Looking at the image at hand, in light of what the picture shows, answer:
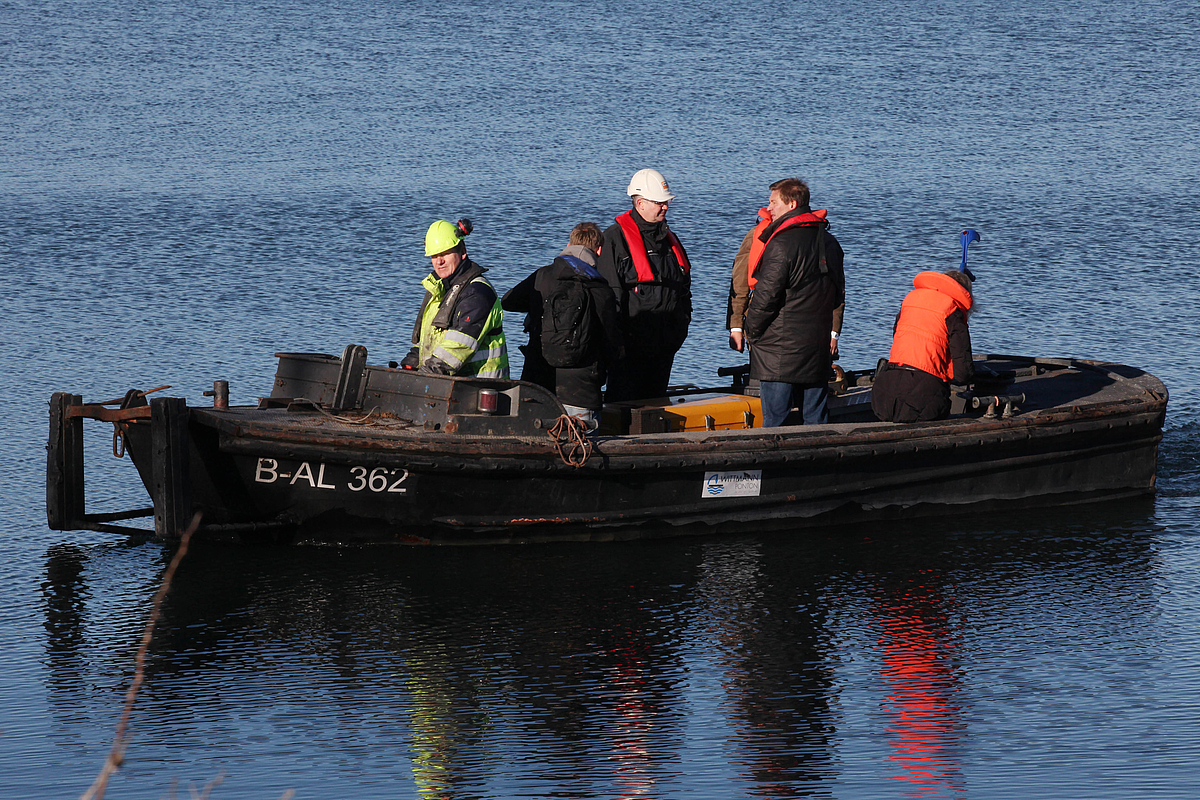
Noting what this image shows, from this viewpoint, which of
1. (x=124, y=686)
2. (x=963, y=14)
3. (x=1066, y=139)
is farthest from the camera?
(x=963, y=14)

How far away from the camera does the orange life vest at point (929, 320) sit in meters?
8.09

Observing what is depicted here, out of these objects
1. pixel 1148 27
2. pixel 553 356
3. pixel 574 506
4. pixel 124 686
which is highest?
pixel 1148 27

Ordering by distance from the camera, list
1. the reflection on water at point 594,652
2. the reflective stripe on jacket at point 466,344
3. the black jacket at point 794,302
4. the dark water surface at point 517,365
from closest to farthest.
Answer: the reflection on water at point 594,652 → the dark water surface at point 517,365 → the reflective stripe on jacket at point 466,344 → the black jacket at point 794,302

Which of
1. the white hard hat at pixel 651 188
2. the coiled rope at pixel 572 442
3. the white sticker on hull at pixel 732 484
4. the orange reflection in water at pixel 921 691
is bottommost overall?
the orange reflection in water at pixel 921 691

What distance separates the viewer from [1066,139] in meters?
25.1

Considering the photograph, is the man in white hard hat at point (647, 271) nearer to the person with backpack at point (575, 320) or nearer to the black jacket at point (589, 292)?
the person with backpack at point (575, 320)

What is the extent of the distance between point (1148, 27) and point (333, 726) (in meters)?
34.4

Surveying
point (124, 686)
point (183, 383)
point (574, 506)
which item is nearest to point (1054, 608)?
point (574, 506)

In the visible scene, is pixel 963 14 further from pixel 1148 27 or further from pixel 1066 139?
pixel 1066 139

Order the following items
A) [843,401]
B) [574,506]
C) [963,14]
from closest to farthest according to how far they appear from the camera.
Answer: [574,506], [843,401], [963,14]

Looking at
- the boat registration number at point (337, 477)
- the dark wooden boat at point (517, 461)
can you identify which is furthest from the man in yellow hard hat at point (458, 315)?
the boat registration number at point (337, 477)

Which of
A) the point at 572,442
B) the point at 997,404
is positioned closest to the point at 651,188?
the point at 572,442

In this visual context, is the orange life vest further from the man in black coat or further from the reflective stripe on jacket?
the reflective stripe on jacket

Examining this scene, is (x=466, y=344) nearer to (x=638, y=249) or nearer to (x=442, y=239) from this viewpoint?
(x=442, y=239)
